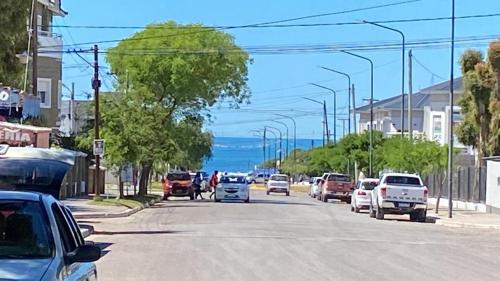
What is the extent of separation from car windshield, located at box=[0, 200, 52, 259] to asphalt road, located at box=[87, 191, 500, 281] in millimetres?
7596

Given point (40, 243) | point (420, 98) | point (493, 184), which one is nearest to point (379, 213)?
point (493, 184)

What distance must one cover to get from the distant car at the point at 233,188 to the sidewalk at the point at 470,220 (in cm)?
1272

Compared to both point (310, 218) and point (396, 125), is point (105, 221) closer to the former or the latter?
point (310, 218)

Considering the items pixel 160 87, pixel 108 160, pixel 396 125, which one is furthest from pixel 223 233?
pixel 396 125

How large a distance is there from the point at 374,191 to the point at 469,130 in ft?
67.8

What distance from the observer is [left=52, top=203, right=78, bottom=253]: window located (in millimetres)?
8094

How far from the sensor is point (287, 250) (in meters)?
21.2

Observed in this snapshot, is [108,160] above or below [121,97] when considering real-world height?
below

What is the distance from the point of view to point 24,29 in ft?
88.3

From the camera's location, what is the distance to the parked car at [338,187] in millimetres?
58919

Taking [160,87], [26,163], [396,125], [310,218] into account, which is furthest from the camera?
[396,125]

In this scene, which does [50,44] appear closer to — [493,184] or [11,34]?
[493,184]

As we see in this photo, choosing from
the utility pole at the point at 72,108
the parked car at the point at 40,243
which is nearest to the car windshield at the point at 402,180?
the parked car at the point at 40,243

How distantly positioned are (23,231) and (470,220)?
32.0m
